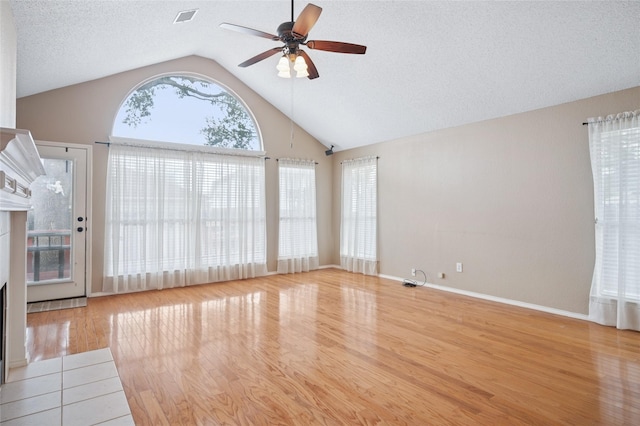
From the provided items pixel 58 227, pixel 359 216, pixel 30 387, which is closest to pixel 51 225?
A: pixel 58 227

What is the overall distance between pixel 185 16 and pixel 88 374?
3.70 meters

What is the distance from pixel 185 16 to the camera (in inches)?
149

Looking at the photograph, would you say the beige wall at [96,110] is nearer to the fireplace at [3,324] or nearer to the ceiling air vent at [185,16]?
the ceiling air vent at [185,16]

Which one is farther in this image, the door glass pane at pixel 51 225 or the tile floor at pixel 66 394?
the door glass pane at pixel 51 225

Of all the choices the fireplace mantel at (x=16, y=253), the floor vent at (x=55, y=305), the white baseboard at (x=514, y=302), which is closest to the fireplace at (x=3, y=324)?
the fireplace mantel at (x=16, y=253)

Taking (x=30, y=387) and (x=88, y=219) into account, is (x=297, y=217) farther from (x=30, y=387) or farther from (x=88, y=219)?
(x=30, y=387)

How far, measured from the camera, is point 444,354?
9.14 feet

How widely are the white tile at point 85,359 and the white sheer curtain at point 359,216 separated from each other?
174 inches

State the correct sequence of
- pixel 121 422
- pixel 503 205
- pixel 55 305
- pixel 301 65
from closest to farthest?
pixel 121 422, pixel 301 65, pixel 55 305, pixel 503 205

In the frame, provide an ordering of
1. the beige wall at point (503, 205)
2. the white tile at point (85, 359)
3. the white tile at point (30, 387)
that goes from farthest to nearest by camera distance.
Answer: the beige wall at point (503, 205) → the white tile at point (85, 359) → the white tile at point (30, 387)

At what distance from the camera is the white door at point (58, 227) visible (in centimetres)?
436

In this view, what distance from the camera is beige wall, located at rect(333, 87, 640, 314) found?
12.4 ft

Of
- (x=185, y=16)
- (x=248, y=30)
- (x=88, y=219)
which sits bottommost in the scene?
(x=88, y=219)

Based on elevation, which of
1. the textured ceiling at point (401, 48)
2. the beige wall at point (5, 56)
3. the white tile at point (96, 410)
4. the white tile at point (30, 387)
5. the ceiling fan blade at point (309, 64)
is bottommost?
the white tile at point (96, 410)
